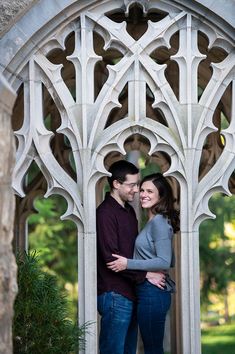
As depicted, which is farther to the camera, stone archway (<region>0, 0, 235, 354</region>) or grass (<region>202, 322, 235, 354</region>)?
grass (<region>202, 322, 235, 354</region>)

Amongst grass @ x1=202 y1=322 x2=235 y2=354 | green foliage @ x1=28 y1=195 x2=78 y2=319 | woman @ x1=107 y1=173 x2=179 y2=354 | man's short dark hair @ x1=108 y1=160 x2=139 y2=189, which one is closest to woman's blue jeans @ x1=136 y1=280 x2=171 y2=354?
woman @ x1=107 y1=173 x2=179 y2=354

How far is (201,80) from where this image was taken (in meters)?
11.2

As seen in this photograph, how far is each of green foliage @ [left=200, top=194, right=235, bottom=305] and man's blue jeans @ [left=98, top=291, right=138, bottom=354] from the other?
34.8 ft

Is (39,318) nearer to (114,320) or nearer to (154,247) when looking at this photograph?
(114,320)

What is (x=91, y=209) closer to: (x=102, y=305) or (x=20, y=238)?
(x=102, y=305)

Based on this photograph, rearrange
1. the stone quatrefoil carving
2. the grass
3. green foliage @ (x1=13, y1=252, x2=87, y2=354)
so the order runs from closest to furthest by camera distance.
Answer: green foliage @ (x1=13, y1=252, x2=87, y2=354)
the stone quatrefoil carving
the grass

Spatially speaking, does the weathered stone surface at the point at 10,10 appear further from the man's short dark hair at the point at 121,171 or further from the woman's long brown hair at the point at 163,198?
the woman's long brown hair at the point at 163,198

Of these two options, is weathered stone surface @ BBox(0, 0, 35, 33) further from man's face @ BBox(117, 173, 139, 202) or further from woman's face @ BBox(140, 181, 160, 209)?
woman's face @ BBox(140, 181, 160, 209)

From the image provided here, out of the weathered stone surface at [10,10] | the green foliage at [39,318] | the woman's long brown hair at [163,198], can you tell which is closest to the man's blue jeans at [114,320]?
the green foliage at [39,318]

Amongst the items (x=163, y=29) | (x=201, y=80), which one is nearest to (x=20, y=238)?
(x=201, y=80)

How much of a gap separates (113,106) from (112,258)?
1.08m

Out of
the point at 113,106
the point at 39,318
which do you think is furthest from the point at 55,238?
the point at 39,318

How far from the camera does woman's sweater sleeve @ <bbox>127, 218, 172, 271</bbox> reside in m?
8.77

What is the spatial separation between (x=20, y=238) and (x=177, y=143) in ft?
8.65
